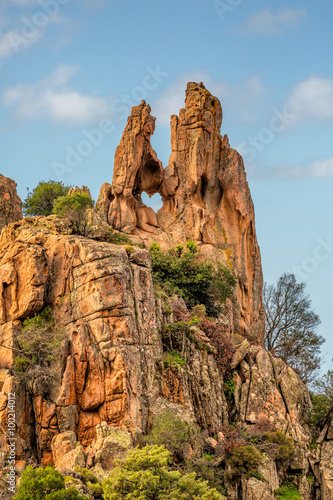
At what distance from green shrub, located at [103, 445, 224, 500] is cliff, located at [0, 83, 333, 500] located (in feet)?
8.35

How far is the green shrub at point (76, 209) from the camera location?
145ft

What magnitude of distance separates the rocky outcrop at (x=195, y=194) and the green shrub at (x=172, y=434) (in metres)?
21.7

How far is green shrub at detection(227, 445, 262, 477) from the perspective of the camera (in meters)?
37.7

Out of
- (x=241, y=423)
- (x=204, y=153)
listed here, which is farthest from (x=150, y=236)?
(x=241, y=423)

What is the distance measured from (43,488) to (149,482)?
4132 mm

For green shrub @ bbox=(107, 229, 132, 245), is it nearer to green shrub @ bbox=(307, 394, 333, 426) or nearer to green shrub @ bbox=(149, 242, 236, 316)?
green shrub @ bbox=(149, 242, 236, 316)

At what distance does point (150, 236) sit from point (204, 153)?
9459 millimetres

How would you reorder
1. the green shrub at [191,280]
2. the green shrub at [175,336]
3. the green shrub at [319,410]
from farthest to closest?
the green shrub at [191,280] → the green shrub at [319,410] → the green shrub at [175,336]

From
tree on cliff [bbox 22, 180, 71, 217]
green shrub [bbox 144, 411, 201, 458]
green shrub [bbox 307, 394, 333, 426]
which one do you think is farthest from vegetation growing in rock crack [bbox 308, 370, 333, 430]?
tree on cliff [bbox 22, 180, 71, 217]

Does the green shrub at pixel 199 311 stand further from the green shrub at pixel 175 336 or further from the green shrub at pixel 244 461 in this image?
the green shrub at pixel 244 461

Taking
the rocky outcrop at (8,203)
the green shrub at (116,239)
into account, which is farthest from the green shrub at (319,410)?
the rocky outcrop at (8,203)

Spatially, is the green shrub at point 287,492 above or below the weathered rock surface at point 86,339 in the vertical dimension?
below

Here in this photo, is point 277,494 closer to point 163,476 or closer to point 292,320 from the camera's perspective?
point 163,476

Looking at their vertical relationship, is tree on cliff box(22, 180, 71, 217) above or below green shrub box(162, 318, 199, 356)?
above
